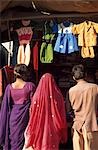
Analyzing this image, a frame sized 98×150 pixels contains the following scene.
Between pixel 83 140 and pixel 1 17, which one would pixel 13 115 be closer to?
pixel 83 140

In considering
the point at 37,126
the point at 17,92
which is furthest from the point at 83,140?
the point at 17,92

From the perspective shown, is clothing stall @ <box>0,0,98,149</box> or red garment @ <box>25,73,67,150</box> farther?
clothing stall @ <box>0,0,98,149</box>

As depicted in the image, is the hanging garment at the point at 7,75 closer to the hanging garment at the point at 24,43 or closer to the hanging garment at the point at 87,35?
the hanging garment at the point at 24,43

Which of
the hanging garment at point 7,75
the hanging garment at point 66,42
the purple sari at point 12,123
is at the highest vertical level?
the hanging garment at point 66,42

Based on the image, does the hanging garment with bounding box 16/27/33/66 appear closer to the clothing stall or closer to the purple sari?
the clothing stall

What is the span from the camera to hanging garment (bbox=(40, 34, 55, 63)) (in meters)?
8.55

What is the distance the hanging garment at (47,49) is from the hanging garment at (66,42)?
0.13 metres

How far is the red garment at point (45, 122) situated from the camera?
7.20 m

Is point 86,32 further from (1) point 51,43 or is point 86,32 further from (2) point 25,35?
(2) point 25,35

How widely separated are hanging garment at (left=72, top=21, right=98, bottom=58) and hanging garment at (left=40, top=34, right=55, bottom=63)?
52 cm

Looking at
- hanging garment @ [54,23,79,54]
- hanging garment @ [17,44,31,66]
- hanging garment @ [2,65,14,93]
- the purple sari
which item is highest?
hanging garment @ [54,23,79,54]

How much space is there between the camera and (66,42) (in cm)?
839

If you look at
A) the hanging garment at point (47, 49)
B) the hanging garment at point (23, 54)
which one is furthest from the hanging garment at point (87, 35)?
the hanging garment at point (23, 54)

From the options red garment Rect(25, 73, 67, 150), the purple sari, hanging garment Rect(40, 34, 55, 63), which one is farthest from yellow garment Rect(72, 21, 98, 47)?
the purple sari
